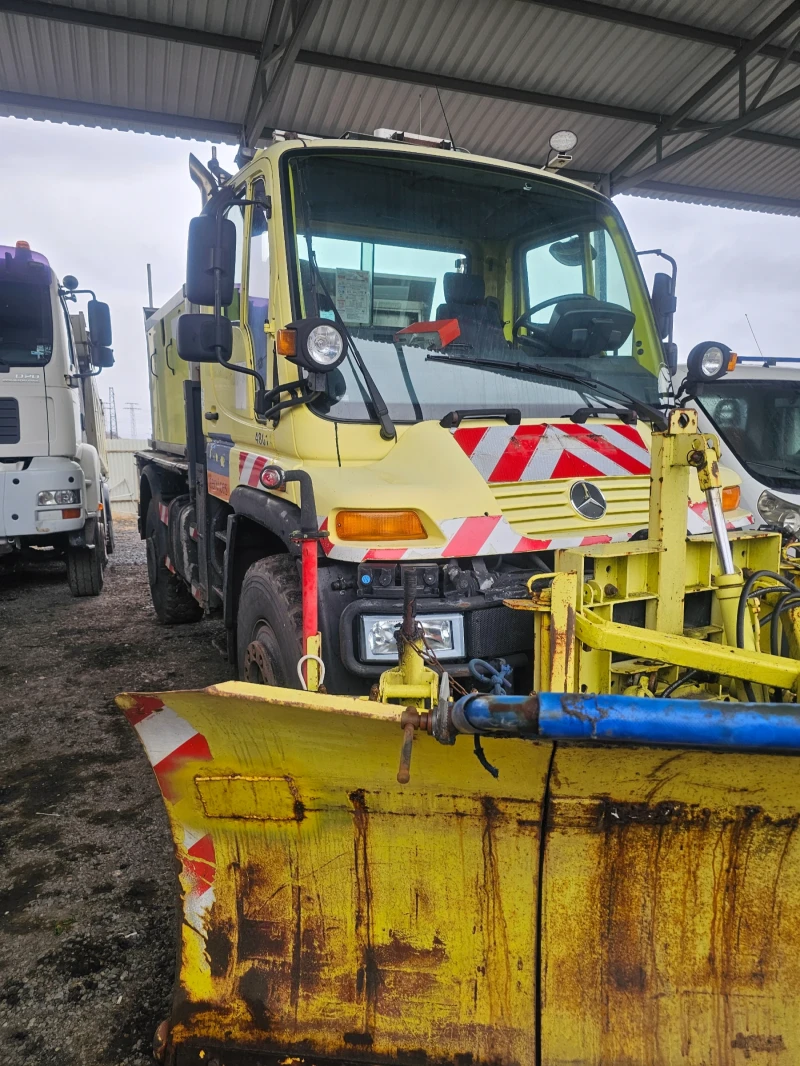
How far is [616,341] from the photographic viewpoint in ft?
10.4

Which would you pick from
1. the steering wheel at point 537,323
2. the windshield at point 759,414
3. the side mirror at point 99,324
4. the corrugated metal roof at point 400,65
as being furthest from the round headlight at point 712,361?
the side mirror at point 99,324

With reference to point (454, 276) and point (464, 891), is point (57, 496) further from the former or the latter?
point (464, 891)

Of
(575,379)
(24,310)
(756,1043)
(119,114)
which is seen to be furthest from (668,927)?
(119,114)

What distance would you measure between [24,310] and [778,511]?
6.42m

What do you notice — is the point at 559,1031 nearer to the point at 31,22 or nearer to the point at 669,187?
the point at 31,22

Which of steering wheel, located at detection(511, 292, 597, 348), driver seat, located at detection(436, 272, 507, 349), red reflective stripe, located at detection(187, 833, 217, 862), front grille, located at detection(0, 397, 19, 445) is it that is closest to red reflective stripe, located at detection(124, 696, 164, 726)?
red reflective stripe, located at detection(187, 833, 217, 862)

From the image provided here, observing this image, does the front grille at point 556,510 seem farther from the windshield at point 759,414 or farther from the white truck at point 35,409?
the white truck at point 35,409

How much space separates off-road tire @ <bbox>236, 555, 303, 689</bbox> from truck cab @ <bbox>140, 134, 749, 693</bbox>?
1 centimetres

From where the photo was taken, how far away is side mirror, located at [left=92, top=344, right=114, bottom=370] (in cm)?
739

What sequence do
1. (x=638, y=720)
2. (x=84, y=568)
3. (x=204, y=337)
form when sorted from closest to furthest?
(x=638, y=720) → (x=204, y=337) → (x=84, y=568)

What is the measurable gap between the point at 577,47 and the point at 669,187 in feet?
11.1

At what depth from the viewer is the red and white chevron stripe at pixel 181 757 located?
1.63m

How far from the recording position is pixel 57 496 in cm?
639

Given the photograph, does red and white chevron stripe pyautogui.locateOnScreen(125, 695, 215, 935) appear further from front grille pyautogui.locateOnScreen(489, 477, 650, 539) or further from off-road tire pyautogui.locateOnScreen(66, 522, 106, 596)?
off-road tire pyautogui.locateOnScreen(66, 522, 106, 596)
